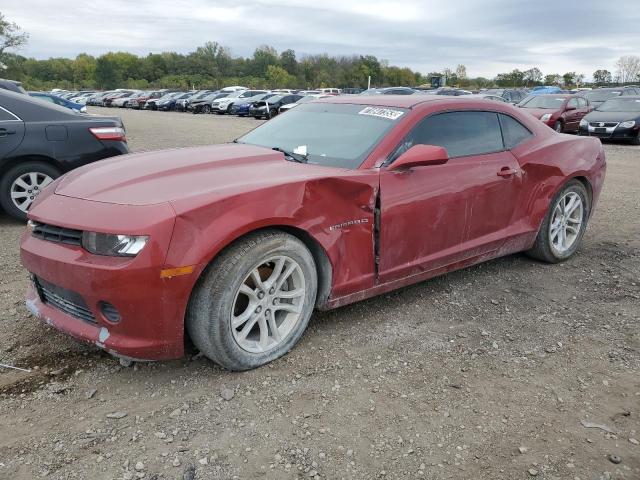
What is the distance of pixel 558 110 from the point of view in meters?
16.8

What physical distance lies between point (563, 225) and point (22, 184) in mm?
5546

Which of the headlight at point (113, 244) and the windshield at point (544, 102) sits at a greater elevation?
the windshield at point (544, 102)

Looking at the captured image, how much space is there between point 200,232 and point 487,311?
2.25 meters

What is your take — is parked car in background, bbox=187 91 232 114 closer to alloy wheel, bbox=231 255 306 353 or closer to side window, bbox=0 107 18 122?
side window, bbox=0 107 18 122

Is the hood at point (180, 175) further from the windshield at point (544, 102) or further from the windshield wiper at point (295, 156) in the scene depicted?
the windshield at point (544, 102)

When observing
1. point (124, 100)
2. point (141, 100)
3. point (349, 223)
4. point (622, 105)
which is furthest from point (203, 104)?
point (349, 223)

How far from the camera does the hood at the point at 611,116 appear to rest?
50.4 feet

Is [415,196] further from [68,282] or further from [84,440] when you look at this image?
[84,440]

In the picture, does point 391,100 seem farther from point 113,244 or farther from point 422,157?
point 113,244

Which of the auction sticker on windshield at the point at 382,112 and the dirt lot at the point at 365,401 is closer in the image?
the dirt lot at the point at 365,401

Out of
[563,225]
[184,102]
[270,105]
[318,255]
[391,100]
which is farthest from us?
[184,102]

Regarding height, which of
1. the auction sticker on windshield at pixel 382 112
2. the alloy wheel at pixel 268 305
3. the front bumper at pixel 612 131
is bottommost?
the alloy wheel at pixel 268 305

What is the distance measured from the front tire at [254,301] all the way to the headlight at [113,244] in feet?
1.20

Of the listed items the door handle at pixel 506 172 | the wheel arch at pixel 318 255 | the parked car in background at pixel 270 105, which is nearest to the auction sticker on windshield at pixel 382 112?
the door handle at pixel 506 172
